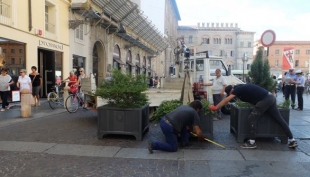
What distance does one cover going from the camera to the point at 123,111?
20.2 feet

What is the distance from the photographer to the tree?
29.1ft

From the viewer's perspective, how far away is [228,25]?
91750 millimetres

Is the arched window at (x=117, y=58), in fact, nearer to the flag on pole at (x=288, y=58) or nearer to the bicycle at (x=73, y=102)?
the bicycle at (x=73, y=102)

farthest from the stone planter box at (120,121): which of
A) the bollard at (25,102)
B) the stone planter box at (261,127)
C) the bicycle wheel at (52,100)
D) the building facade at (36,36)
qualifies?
the building facade at (36,36)

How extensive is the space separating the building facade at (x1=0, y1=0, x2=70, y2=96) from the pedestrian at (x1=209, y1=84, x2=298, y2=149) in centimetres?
1049

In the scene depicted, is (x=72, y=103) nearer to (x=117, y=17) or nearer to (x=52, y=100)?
(x=52, y=100)

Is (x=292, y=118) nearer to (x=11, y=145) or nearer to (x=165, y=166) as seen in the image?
(x=165, y=166)

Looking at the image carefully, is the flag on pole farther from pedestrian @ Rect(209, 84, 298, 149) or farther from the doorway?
the doorway

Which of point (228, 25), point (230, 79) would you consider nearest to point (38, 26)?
point (230, 79)

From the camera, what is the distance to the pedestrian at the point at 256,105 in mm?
5629

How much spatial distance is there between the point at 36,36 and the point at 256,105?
12406mm

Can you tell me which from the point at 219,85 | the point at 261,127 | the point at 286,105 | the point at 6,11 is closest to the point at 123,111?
the point at 261,127

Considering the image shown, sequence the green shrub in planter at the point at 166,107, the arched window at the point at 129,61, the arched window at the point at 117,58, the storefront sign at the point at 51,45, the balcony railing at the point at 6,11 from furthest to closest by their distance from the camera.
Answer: the arched window at the point at 129,61 < the arched window at the point at 117,58 < the storefront sign at the point at 51,45 < the balcony railing at the point at 6,11 < the green shrub in planter at the point at 166,107

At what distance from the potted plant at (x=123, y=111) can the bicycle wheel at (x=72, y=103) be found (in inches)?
184
